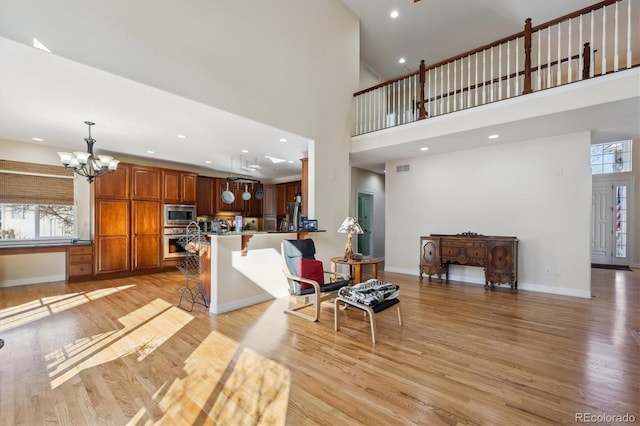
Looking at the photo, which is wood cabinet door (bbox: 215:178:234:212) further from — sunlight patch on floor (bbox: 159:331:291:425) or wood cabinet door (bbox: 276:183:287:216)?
sunlight patch on floor (bbox: 159:331:291:425)

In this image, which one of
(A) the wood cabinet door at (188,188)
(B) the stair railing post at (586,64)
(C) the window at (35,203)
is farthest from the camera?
(A) the wood cabinet door at (188,188)

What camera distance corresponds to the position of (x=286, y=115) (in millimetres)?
4441

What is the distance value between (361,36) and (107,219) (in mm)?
7010

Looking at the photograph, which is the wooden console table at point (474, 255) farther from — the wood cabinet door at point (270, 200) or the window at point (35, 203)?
the window at point (35, 203)

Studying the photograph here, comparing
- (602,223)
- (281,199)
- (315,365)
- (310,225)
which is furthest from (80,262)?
(602,223)

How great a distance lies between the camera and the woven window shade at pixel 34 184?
518cm

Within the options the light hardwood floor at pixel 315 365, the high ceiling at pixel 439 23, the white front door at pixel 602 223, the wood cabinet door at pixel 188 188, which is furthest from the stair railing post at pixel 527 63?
the wood cabinet door at pixel 188 188

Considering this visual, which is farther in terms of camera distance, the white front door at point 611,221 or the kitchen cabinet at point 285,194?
the kitchen cabinet at point 285,194

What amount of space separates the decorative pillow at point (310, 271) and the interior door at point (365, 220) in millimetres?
4149

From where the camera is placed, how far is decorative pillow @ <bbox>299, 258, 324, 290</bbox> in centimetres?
368

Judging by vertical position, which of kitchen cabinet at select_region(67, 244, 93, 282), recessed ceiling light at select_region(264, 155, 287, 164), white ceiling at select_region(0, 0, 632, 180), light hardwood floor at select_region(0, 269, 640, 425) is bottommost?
light hardwood floor at select_region(0, 269, 640, 425)

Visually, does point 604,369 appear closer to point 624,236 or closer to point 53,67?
point 53,67

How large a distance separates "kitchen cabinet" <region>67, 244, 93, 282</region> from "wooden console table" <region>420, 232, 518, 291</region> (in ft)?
22.5

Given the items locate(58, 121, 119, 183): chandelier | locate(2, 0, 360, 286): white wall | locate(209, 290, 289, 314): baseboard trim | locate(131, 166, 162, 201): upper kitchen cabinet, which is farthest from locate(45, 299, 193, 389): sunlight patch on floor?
locate(131, 166, 162, 201): upper kitchen cabinet
